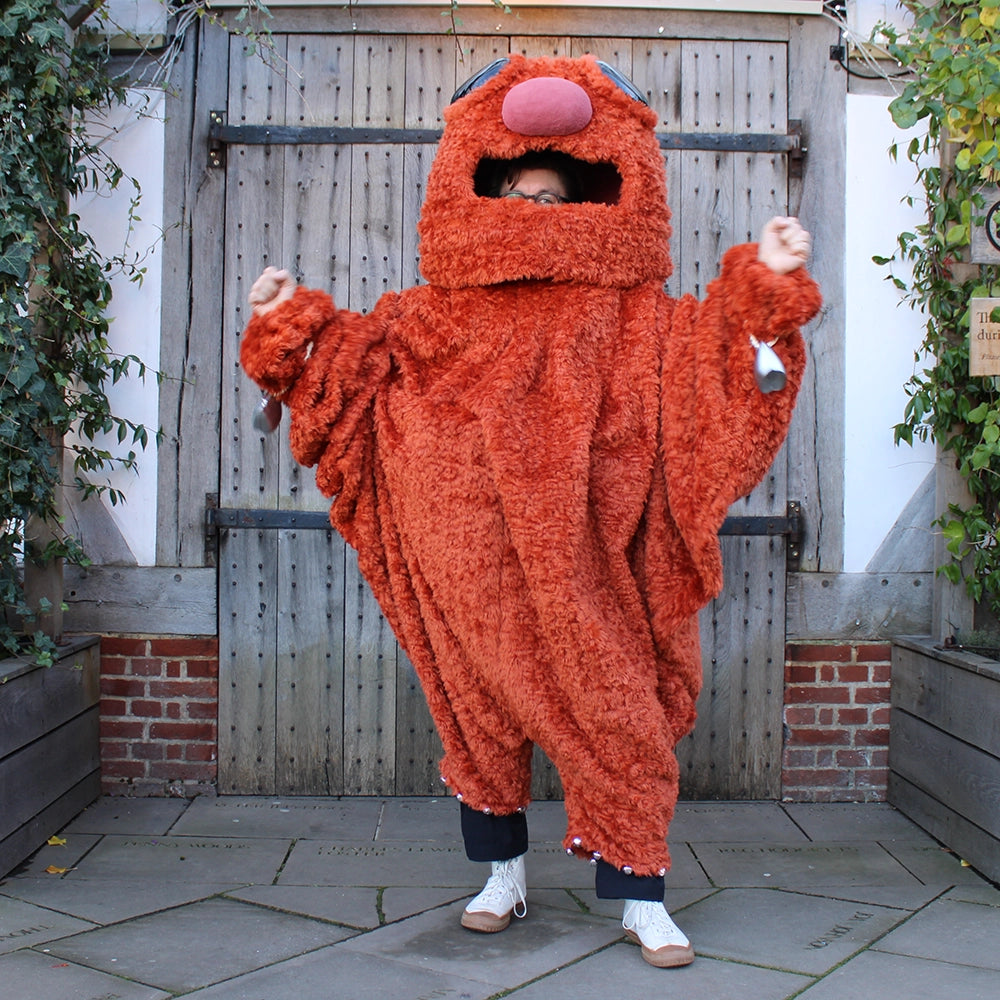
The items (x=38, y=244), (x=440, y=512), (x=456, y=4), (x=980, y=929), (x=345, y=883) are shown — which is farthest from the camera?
(x=456, y=4)

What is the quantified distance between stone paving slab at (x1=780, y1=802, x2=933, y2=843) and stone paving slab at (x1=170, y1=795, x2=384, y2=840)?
1096mm

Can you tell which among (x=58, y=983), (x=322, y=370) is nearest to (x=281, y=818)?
(x=58, y=983)

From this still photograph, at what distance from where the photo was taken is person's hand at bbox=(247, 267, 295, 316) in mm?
2238

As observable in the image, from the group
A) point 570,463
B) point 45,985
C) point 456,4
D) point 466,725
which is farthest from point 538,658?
point 456,4

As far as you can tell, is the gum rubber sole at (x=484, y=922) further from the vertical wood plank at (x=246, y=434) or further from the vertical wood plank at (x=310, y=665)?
the vertical wood plank at (x=246, y=434)

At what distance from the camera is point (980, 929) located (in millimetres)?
2404

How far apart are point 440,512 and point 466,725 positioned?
46 centimetres

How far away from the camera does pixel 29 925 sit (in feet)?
7.77

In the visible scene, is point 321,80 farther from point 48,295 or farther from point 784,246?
point 784,246

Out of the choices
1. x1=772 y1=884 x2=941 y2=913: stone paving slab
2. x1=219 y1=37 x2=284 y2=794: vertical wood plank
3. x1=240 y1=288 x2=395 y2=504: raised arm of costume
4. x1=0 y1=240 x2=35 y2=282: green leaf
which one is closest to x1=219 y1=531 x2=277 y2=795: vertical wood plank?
x1=219 y1=37 x2=284 y2=794: vertical wood plank

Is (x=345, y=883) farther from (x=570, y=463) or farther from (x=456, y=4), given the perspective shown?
(x=456, y=4)

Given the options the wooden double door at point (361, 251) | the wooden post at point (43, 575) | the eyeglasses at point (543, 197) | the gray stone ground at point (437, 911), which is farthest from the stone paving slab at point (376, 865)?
the eyeglasses at point (543, 197)

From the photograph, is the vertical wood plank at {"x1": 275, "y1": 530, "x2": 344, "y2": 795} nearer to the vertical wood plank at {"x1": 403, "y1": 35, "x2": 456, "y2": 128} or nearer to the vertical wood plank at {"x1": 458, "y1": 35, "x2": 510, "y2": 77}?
the vertical wood plank at {"x1": 403, "y1": 35, "x2": 456, "y2": 128}

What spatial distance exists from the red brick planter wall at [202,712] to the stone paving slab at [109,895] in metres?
0.71
